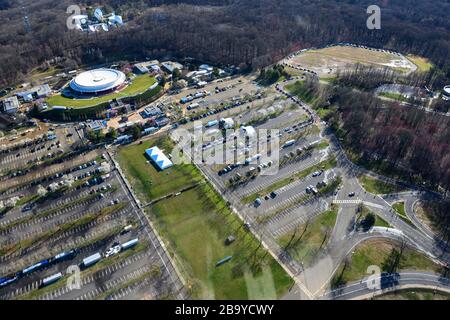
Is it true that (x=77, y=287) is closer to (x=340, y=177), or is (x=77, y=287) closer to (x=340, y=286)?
(x=340, y=286)

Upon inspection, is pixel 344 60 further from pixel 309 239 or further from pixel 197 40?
pixel 309 239

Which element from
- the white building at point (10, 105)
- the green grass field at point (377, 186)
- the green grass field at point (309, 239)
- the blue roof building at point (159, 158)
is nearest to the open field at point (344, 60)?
the green grass field at point (377, 186)

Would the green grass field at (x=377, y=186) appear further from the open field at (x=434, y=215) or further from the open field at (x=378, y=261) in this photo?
the open field at (x=378, y=261)

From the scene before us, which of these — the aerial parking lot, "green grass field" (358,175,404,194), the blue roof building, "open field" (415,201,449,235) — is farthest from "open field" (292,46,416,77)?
the blue roof building

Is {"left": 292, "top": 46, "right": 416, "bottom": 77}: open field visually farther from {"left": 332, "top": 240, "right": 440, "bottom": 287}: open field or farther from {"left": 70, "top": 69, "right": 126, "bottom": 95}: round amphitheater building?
{"left": 332, "top": 240, "right": 440, "bottom": 287}: open field

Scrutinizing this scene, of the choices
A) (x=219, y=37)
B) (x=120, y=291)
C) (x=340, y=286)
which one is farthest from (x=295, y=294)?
(x=219, y=37)

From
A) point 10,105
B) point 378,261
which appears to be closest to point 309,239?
point 378,261

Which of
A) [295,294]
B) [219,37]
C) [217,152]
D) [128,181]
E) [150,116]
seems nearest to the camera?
[295,294]
